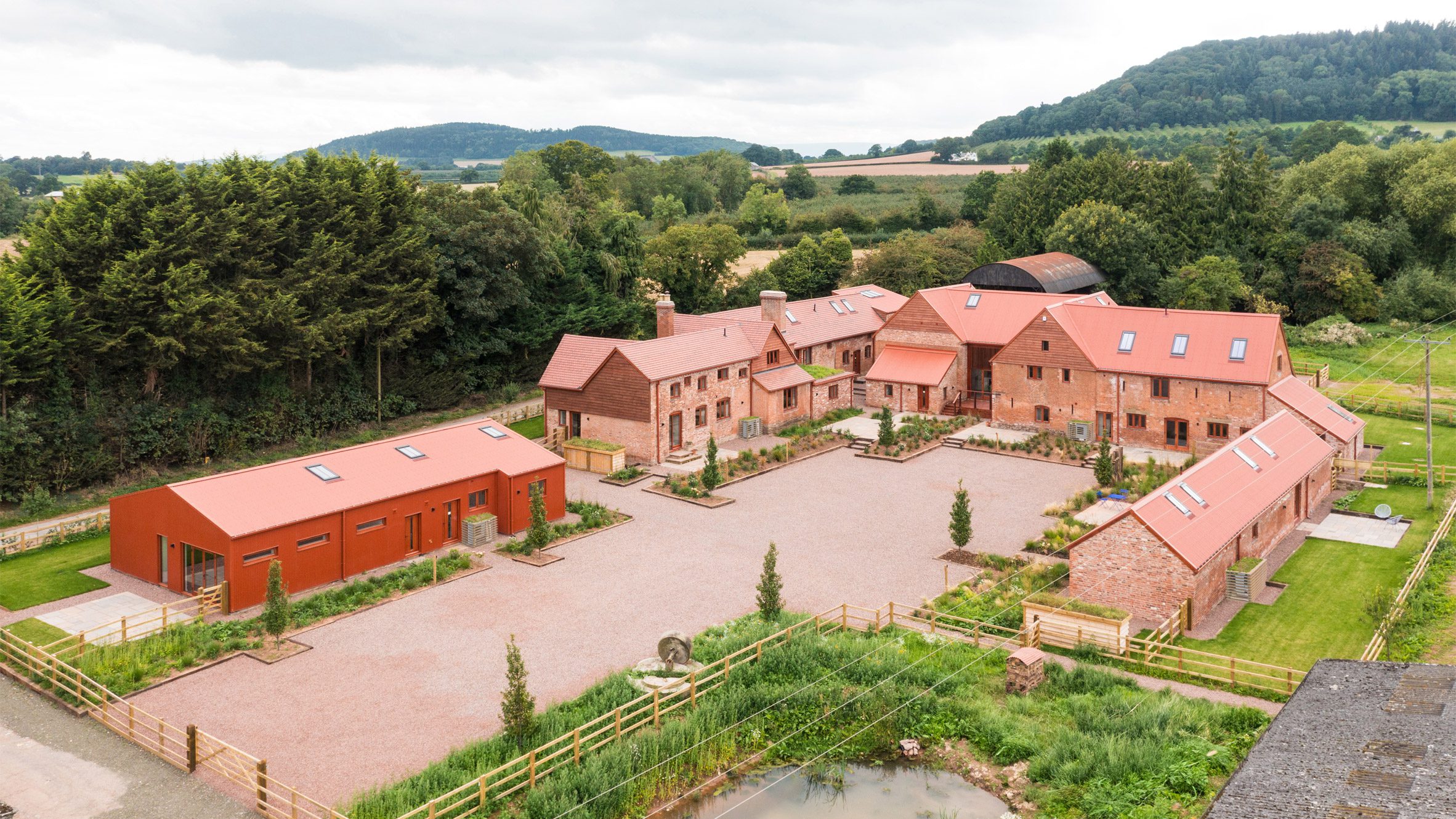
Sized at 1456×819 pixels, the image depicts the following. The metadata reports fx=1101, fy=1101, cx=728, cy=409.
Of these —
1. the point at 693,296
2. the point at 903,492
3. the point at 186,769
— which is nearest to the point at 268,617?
the point at 186,769

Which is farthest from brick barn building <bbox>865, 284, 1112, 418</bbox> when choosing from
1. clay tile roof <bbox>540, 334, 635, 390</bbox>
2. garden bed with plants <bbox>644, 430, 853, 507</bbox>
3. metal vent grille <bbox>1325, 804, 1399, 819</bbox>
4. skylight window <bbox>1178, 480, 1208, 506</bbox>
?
metal vent grille <bbox>1325, 804, 1399, 819</bbox>

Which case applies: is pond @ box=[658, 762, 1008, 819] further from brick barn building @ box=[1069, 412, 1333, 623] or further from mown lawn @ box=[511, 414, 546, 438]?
mown lawn @ box=[511, 414, 546, 438]

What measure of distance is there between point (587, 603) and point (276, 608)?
302 inches

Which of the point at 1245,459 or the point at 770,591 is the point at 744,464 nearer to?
the point at 770,591

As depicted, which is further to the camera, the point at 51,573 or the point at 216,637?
the point at 51,573

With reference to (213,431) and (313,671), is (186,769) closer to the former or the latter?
(313,671)

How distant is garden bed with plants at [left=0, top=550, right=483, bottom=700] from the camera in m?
24.8

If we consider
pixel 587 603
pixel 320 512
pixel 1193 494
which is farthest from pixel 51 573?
pixel 1193 494

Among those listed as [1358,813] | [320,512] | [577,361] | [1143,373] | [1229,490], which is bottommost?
[1358,813]

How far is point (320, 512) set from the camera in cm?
3044

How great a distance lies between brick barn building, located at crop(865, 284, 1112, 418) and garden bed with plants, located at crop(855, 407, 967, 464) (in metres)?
2.77

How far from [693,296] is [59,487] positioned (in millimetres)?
35775

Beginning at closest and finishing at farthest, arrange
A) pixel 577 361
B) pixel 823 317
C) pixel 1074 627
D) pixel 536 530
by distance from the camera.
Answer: pixel 1074 627 → pixel 536 530 → pixel 577 361 → pixel 823 317

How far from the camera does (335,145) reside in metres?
172
